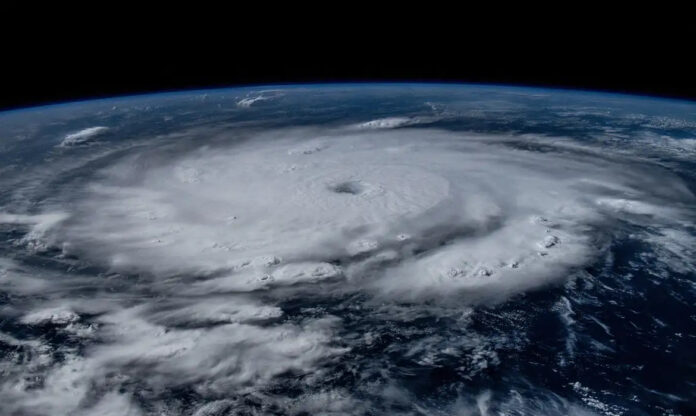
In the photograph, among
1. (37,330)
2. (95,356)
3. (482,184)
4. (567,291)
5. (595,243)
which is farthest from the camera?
(482,184)

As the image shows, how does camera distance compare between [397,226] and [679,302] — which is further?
[397,226]

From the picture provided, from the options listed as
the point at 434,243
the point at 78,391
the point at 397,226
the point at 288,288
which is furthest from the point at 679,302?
the point at 78,391

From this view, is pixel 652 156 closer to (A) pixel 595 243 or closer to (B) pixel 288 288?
(A) pixel 595 243

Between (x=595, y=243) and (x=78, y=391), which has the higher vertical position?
(x=595, y=243)

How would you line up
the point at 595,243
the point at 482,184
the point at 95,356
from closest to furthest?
the point at 95,356 < the point at 595,243 < the point at 482,184

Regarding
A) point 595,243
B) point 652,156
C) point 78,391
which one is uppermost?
point 652,156

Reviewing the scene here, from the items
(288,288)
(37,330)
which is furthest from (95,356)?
(288,288)
